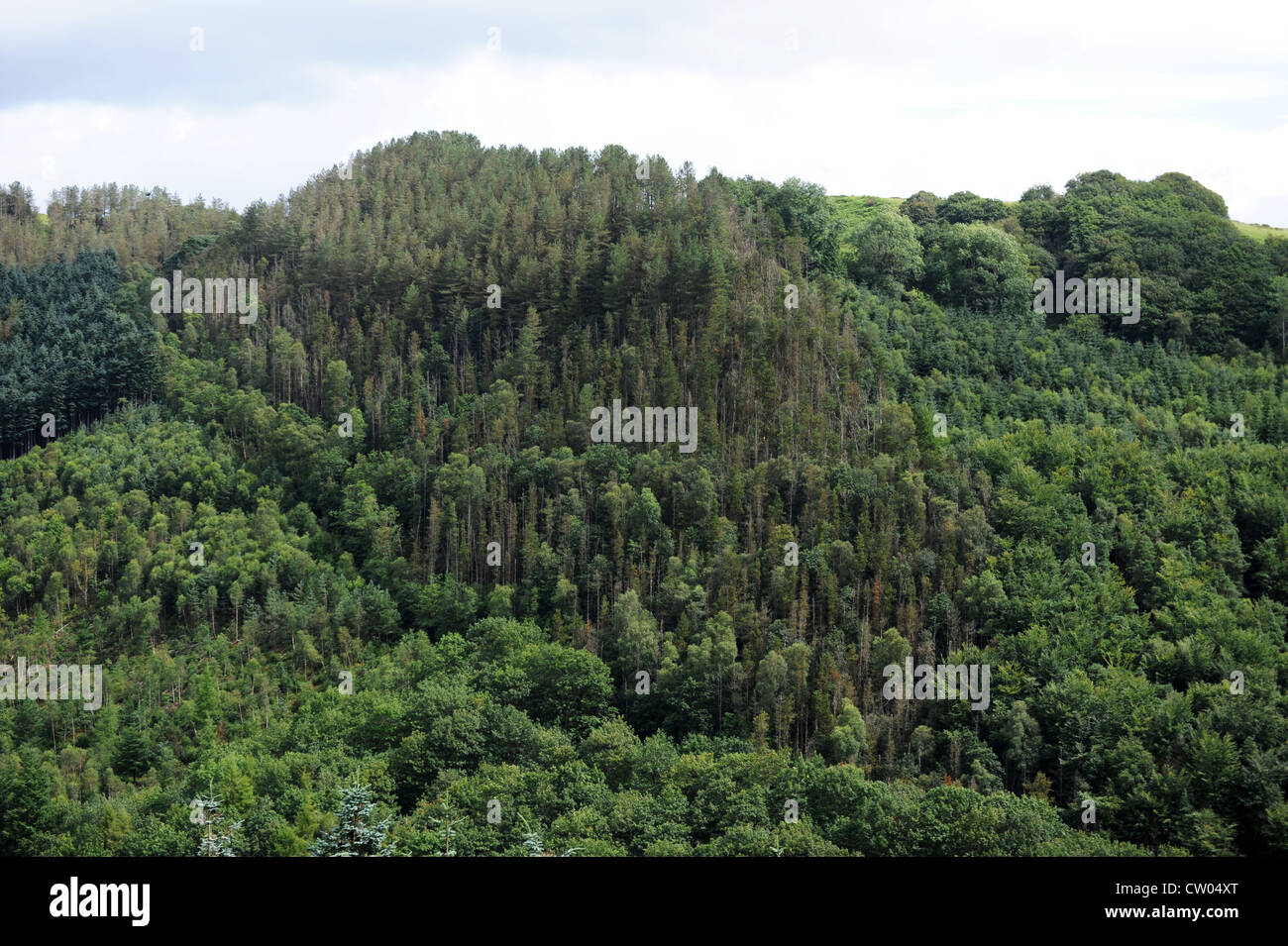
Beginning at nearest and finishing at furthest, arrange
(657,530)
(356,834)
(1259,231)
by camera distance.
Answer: (356,834)
(657,530)
(1259,231)

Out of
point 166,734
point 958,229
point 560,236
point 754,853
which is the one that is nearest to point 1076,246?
point 958,229

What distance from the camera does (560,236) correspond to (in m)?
96.8

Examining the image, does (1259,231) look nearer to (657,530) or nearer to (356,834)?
(657,530)

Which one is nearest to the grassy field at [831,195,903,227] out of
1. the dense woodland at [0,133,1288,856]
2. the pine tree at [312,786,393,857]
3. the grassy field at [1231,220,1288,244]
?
the dense woodland at [0,133,1288,856]

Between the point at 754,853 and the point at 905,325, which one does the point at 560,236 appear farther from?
the point at 754,853

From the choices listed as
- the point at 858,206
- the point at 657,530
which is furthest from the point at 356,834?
the point at 858,206

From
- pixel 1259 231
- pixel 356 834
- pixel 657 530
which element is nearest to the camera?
pixel 356 834

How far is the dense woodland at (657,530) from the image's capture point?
57844 millimetres

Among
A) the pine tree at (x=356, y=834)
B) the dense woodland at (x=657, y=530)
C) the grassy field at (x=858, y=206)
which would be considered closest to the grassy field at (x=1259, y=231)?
the dense woodland at (x=657, y=530)

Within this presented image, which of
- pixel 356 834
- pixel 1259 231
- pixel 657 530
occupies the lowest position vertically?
pixel 356 834

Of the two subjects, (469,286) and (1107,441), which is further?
(469,286)

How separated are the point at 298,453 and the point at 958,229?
54.1m

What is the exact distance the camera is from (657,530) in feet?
245

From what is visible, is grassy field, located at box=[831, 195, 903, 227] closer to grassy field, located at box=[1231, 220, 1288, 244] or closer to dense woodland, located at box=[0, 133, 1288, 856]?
dense woodland, located at box=[0, 133, 1288, 856]
